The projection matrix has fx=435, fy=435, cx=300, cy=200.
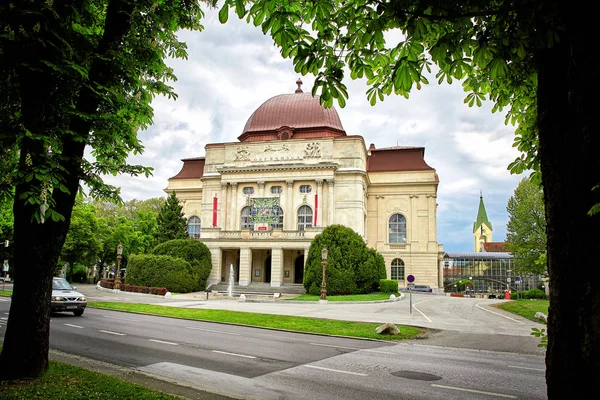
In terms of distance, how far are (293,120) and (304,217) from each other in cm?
1434

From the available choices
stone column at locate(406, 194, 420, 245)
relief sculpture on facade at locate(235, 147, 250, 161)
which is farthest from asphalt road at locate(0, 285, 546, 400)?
stone column at locate(406, 194, 420, 245)

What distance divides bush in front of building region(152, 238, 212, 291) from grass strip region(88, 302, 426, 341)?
20.3 meters

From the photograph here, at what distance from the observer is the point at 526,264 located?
4322cm

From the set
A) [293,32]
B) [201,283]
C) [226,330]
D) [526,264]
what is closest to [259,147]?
[201,283]

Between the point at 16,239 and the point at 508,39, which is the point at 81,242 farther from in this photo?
the point at 508,39

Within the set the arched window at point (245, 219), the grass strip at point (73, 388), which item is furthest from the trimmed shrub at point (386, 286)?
the grass strip at point (73, 388)

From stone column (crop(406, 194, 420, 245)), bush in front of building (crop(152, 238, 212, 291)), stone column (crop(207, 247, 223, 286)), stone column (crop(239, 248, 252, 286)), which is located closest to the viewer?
bush in front of building (crop(152, 238, 212, 291))

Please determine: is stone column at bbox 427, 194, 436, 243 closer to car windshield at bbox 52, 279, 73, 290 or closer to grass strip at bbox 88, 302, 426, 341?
grass strip at bbox 88, 302, 426, 341

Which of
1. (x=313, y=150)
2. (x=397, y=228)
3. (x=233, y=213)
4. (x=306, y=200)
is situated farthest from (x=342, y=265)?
(x=397, y=228)

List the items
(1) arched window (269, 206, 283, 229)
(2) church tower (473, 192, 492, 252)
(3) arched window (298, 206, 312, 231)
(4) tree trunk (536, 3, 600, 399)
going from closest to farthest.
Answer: (4) tree trunk (536, 3, 600, 399) → (3) arched window (298, 206, 312, 231) → (1) arched window (269, 206, 283, 229) → (2) church tower (473, 192, 492, 252)

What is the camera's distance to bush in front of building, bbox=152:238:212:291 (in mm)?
44656

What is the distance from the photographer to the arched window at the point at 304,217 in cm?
5331

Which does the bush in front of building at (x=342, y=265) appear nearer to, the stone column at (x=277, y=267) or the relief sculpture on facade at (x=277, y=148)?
the stone column at (x=277, y=267)

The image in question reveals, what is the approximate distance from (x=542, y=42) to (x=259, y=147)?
173 ft
